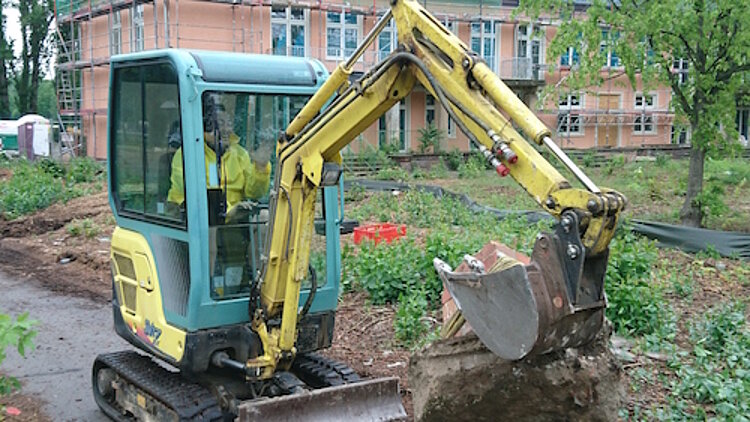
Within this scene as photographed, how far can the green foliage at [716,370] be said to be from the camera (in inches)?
212

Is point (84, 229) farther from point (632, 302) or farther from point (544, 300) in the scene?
point (544, 300)

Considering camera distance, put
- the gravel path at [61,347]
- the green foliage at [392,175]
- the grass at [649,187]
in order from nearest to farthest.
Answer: the gravel path at [61,347] < the grass at [649,187] < the green foliage at [392,175]

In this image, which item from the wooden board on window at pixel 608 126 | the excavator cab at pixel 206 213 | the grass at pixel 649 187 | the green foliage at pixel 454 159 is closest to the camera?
the excavator cab at pixel 206 213

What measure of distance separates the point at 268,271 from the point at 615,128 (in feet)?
125

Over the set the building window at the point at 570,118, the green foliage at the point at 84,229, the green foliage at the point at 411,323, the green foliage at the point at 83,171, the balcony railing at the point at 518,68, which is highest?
the balcony railing at the point at 518,68

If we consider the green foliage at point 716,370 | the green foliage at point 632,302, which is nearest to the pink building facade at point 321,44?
the green foliage at point 632,302

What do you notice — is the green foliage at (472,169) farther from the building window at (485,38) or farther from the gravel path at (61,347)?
the gravel path at (61,347)

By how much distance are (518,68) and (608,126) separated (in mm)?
7199

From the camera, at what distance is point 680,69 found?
16.0m

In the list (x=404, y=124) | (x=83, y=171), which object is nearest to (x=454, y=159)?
(x=404, y=124)

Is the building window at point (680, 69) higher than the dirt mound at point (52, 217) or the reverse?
higher

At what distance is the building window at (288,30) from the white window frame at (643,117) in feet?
60.7

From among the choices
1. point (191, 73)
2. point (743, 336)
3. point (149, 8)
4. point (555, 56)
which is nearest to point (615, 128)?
point (149, 8)

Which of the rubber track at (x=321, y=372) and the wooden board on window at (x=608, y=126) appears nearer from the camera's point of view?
the rubber track at (x=321, y=372)
